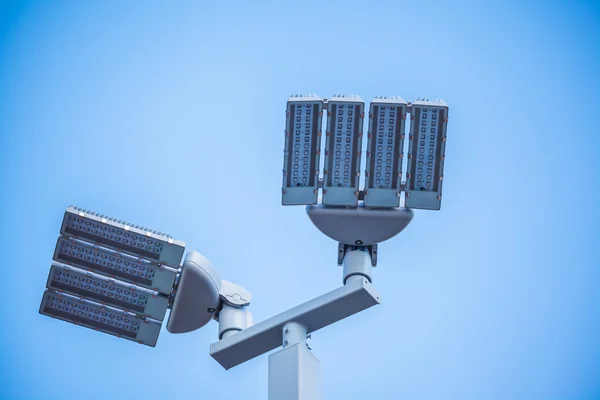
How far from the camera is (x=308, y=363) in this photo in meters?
7.54

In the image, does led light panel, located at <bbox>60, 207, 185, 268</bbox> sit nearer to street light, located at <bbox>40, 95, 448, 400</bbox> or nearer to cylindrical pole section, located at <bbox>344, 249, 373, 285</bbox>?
street light, located at <bbox>40, 95, 448, 400</bbox>

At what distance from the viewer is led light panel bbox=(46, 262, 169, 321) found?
28.6 feet


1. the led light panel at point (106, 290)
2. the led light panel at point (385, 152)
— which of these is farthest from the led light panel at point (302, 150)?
the led light panel at point (106, 290)

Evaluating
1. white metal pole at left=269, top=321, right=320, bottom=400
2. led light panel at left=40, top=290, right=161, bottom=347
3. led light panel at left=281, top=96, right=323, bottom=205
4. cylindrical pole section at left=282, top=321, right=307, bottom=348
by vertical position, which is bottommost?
white metal pole at left=269, top=321, right=320, bottom=400

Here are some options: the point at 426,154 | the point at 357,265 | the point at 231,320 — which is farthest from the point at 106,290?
the point at 426,154

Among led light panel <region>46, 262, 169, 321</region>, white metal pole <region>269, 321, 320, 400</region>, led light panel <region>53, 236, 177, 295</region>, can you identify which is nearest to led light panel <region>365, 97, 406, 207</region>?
white metal pole <region>269, 321, 320, 400</region>

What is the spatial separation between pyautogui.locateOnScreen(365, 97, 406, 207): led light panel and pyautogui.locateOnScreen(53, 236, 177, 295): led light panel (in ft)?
6.46

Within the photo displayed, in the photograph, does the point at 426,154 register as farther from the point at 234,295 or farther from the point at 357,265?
the point at 234,295

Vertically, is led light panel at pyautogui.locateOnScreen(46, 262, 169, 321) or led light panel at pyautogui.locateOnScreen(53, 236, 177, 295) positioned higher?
led light panel at pyautogui.locateOnScreen(53, 236, 177, 295)

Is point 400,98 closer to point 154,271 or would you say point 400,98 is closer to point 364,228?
point 364,228

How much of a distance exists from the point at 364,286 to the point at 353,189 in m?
0.82

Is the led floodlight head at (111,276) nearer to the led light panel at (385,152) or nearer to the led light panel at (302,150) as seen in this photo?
the led light panel at (302,150)

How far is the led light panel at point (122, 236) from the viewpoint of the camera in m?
8.46

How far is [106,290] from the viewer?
8750 millimetres
